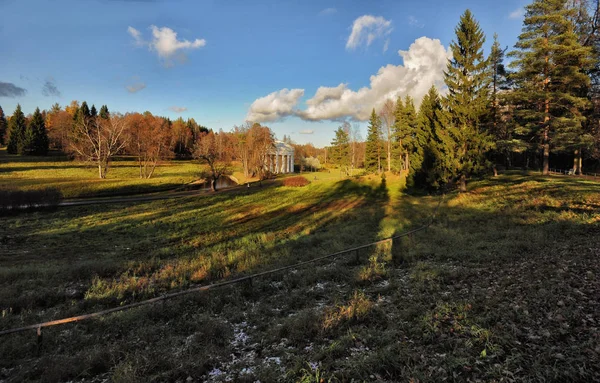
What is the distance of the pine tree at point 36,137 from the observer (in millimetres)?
69188

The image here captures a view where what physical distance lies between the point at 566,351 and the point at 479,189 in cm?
2818

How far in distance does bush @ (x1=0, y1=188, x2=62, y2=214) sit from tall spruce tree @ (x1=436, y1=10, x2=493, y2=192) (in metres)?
41.0

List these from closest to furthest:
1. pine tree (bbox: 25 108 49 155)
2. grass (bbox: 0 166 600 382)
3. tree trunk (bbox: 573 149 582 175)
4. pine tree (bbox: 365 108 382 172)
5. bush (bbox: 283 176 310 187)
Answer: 1. grass (bbox: 0 166 600 382)
2. tree trunk (bbox: 573 149 582 175)
3. bush (bbox: 283 176 310 187)
4. pine tree (bbox: 365 108 382 172)
5. pine tree (bbox: 25 108 49 155)

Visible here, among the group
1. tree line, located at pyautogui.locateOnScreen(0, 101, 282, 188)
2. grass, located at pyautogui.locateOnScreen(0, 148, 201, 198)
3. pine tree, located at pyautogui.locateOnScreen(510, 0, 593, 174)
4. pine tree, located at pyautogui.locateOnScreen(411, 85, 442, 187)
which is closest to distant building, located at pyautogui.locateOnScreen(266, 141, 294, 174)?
tree line, located at pyautogui.locateOnScreen(0, 101, 282, 188)

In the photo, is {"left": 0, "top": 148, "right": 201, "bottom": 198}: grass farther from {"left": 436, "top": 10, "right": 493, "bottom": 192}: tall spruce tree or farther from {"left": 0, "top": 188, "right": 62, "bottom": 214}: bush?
{"left": 436, "top": 10, "right": 493, "bottom": 192}: tall spruce tree

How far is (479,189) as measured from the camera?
2836 centimetres

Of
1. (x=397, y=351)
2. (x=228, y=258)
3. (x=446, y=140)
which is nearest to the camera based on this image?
(x=397, y=351)

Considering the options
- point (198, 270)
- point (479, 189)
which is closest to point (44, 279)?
point (198, 270)

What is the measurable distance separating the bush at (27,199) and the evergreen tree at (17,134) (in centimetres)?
5853

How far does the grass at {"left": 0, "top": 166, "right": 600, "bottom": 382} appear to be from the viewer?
4.50m

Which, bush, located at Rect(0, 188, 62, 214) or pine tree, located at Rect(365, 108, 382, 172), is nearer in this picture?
bush, located at Rect(0, 188, 62, 214)

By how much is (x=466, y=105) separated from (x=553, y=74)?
33.8 ft

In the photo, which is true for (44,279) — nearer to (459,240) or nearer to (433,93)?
(459,240)

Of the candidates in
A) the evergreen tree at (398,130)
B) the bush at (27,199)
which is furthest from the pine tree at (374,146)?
the bush at (27,199)
